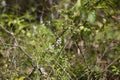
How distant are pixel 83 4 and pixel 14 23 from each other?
1640 mm

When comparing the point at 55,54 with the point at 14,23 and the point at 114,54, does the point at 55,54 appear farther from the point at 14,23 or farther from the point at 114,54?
the point at 14,23

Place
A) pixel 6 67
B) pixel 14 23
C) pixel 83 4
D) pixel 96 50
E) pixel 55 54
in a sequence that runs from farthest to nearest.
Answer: pixel 14 23 < pixel 96 50 < pixel 6 67 < pixel 55 54 < pixel 83 4

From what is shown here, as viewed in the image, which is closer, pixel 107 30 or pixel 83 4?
pixel 83 4

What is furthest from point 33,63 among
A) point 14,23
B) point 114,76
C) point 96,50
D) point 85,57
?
point 14,23

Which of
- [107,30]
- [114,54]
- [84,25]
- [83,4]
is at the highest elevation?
[83,4]

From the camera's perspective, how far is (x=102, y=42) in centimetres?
385

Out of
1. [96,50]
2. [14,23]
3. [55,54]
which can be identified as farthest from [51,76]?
[14,23]

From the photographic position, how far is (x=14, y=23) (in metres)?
4.19

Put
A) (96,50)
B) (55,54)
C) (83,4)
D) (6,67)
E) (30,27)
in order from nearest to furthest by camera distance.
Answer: (83,4) → (55,54) → (6,67) → (96,50) → (30,27)

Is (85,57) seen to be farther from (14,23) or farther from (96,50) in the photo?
(14,23)

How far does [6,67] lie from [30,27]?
1403 millimetres

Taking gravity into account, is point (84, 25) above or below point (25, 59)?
above

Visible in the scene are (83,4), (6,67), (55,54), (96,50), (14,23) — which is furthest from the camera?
(14,23)

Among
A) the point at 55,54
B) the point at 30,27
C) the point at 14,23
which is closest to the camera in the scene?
the point at 55,54
